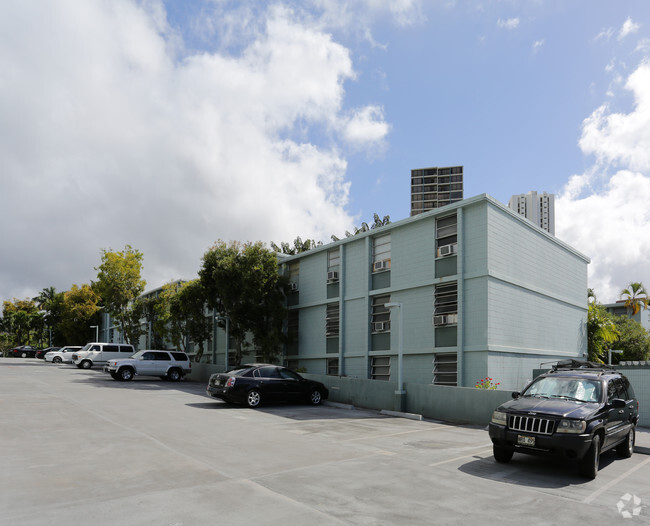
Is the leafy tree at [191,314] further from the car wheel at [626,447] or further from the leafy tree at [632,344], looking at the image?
the leafy tree at [632,344]

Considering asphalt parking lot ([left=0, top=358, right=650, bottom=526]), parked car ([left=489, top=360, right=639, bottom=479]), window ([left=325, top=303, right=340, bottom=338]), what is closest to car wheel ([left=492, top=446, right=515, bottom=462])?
parked car ([left=489, top=360, right=639, bottom=479])

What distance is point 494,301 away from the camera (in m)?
20.8

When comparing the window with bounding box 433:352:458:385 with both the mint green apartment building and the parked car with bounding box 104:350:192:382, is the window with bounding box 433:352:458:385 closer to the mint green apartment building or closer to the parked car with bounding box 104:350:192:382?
the mint green apartment building

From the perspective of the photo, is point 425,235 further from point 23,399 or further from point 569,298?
point 23,399

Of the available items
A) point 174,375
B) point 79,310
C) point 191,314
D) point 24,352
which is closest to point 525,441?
point 174,375

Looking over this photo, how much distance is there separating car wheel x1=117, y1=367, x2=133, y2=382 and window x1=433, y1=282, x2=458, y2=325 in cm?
1810

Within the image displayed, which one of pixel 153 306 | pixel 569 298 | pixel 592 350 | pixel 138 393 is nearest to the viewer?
pixel 138 393

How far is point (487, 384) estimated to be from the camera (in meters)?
19.0

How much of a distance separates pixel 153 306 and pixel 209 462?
38.9 metres

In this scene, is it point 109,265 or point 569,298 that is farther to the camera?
point 109,265

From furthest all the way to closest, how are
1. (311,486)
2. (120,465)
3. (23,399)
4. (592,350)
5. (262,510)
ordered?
(592,350), (23,399), (120,465), (311,486), (262,510)

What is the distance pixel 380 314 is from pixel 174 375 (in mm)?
14835

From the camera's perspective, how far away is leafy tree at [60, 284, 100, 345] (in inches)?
2522

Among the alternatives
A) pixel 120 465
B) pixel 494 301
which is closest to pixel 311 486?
pixel 120 465
